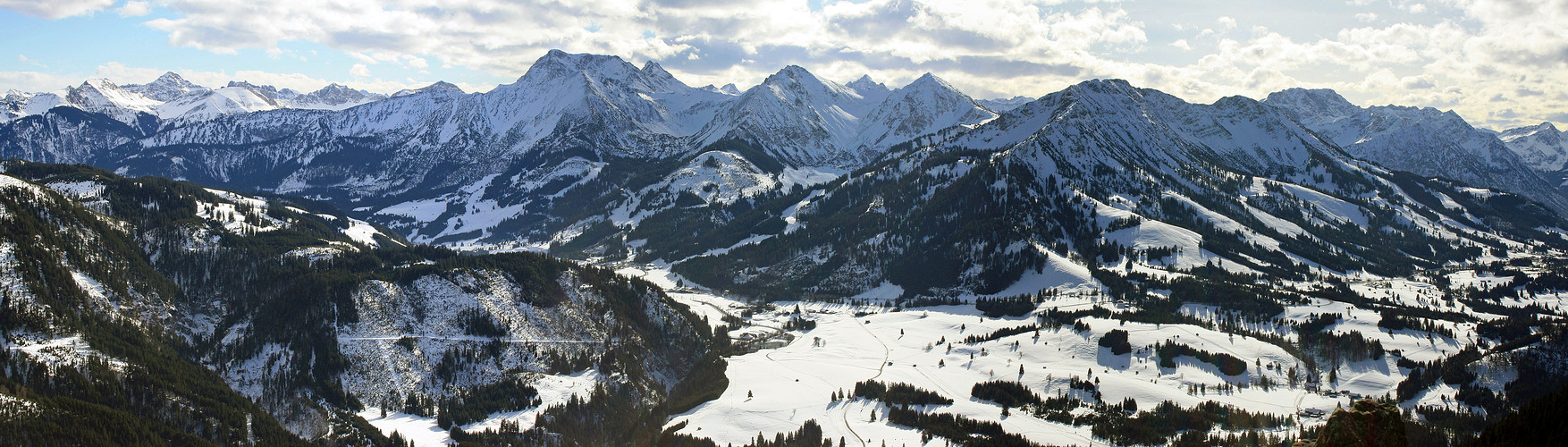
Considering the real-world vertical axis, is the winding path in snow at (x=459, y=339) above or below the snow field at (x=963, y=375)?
above

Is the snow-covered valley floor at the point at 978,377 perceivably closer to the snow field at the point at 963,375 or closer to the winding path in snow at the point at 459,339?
the snow field at the point at 963,375

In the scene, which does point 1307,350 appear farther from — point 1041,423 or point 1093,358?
point 1041,423

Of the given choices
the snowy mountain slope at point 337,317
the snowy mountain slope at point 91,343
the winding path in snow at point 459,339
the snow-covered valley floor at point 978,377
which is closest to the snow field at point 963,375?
the snow-covered valley floor at point 978,377

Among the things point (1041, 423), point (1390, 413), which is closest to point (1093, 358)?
point (1041, 423)

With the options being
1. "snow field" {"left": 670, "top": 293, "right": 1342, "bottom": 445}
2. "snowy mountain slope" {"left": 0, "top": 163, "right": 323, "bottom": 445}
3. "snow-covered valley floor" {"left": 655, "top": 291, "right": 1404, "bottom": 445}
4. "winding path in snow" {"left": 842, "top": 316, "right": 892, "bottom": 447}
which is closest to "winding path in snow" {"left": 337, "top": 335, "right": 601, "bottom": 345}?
"snowy mountain slope" {"left": 0, "top": 163, "right": 323, "bottom": 445}

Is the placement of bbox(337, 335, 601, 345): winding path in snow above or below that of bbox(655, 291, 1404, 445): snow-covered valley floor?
above

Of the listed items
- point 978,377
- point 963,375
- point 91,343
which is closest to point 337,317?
point 91,343

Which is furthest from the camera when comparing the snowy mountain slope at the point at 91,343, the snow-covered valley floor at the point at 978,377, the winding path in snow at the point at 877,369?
the snow-covered valley floor at the point at 978,377

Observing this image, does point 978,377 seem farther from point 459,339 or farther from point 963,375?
point 459,339

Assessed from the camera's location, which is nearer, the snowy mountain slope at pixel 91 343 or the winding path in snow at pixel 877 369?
the snowy mountain slope at pixel 91 343

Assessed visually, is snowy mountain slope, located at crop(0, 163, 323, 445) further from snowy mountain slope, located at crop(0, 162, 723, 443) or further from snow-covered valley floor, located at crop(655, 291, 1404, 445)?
snow-covered valley floor, located at crop(655, 291, 1404, 445)

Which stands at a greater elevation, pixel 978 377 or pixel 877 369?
pixel 978 377
